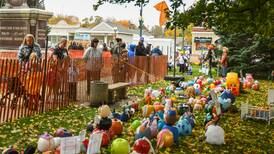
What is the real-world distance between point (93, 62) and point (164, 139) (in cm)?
707

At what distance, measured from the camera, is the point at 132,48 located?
2227 centimetres

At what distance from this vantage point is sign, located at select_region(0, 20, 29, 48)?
16.5 m

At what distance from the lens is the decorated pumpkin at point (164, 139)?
25.1 ft

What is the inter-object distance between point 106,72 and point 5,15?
450cm

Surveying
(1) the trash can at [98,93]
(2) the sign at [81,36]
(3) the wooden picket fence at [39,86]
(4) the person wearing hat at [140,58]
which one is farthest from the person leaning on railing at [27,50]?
(2) the sign at [81,36]

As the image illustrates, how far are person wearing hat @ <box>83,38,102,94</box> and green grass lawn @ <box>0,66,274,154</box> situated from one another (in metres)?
2.23

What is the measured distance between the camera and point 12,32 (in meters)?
16.6

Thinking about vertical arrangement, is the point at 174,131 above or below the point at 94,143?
below

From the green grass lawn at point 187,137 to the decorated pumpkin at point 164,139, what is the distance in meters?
0.11

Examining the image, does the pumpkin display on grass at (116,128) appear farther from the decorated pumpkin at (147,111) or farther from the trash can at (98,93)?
the trash can at (98,93)

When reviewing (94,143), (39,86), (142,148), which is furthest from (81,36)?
(94,143)

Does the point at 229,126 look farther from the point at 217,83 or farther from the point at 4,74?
the point at 217,83

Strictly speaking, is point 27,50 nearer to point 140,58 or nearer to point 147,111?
point 147,111

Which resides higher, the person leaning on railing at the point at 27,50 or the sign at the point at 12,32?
the sign at the point at 12,32
